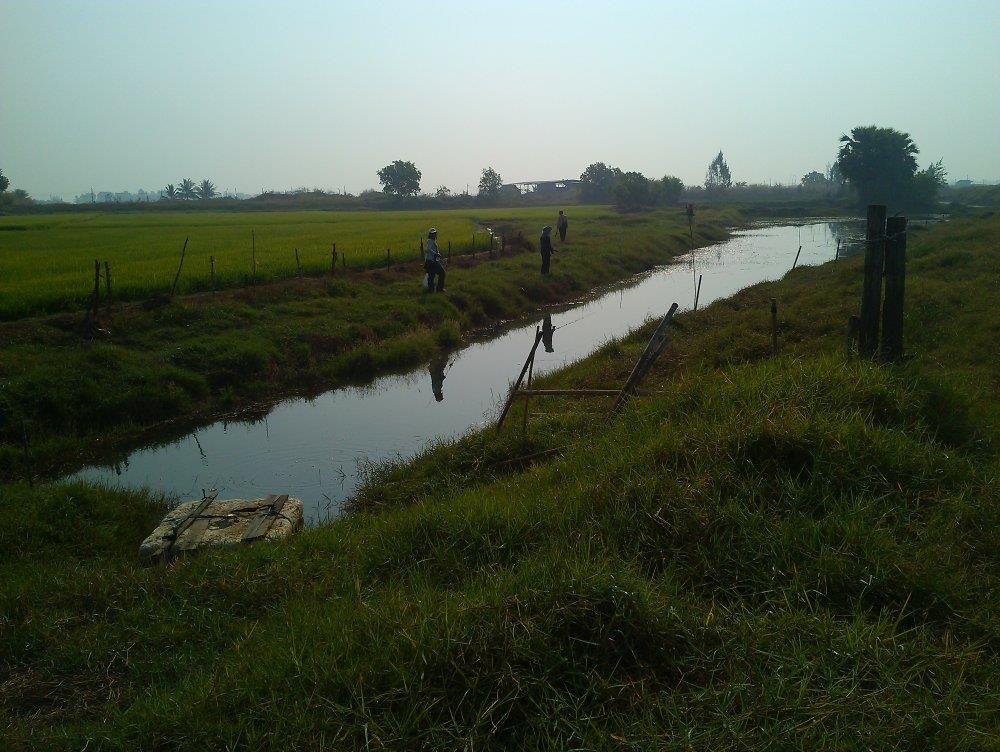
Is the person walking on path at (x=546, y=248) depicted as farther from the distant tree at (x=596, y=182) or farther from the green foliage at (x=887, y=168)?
the distant tree at (x=596, y=182)

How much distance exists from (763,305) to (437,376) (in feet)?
20.8

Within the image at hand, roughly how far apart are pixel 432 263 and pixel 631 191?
48.4m

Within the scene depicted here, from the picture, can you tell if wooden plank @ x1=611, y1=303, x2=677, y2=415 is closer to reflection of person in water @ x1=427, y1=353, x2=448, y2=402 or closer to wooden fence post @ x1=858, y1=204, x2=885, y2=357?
wooden fence post @ x1=858, y1=204, x2=885, y2=357

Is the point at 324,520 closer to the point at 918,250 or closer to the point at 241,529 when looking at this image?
the point at 241,529

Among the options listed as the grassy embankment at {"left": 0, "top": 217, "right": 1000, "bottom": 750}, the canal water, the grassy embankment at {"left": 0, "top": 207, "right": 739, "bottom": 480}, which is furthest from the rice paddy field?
the grassy embankment at {"left": 0, "top": 217, "right": 1000, "bottom": 750}

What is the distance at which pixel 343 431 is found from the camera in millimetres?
10750

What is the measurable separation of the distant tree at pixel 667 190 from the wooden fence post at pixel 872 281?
6341 centimetres

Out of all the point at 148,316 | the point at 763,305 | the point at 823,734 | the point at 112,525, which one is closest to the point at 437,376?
the point at 148,316

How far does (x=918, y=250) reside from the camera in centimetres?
1988

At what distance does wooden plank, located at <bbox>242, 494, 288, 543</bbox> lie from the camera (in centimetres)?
608

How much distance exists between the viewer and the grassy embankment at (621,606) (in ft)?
8.79

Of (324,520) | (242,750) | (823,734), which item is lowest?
(324,520)

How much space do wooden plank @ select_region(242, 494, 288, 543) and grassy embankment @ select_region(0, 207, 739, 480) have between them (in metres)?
3.21

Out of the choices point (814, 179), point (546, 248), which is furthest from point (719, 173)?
point (546, 248)
